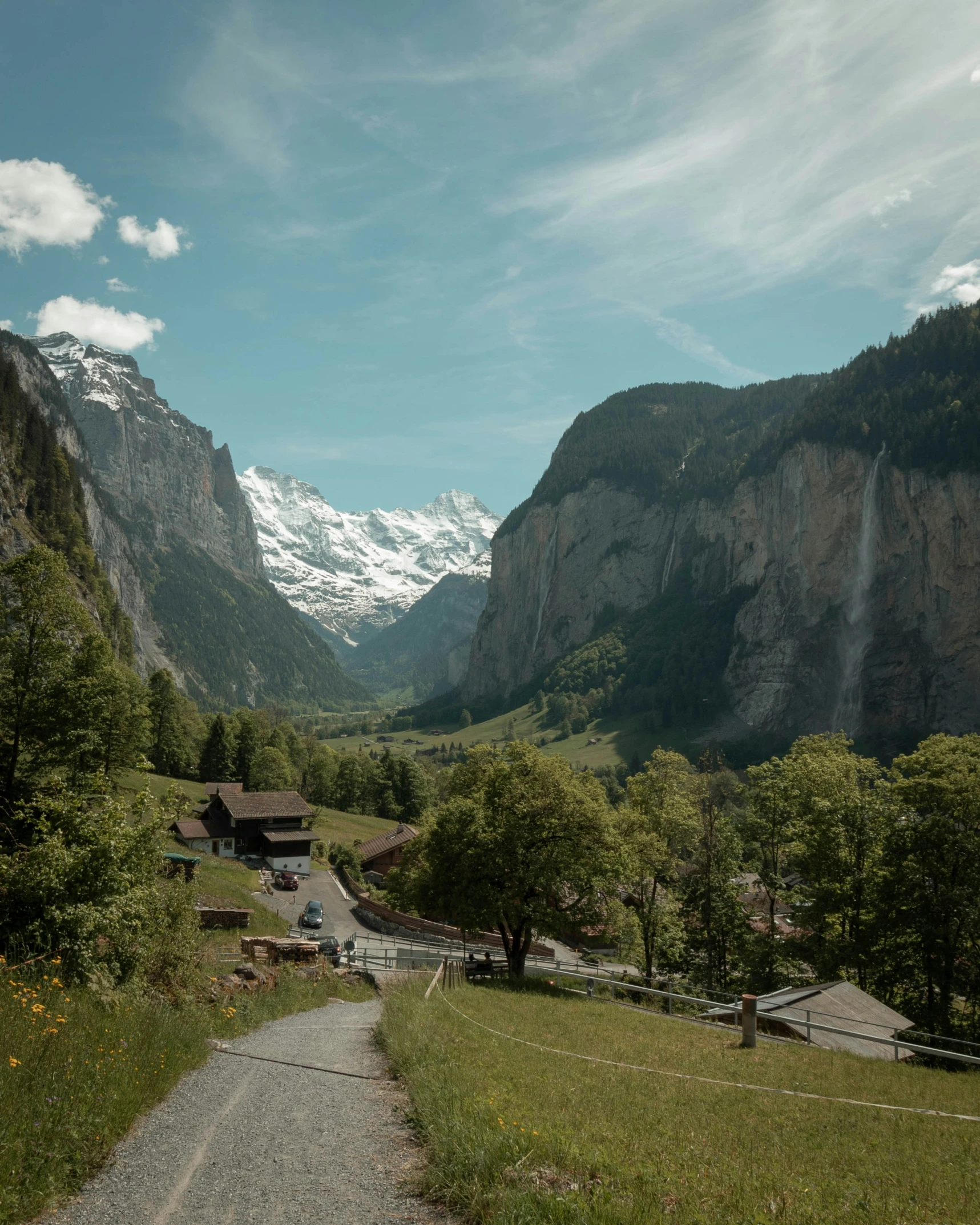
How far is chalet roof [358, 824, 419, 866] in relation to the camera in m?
76.6

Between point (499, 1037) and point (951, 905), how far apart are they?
21.8m

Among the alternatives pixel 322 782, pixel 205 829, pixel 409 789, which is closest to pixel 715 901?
pixel 205 829

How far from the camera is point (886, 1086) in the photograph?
51.7 feet

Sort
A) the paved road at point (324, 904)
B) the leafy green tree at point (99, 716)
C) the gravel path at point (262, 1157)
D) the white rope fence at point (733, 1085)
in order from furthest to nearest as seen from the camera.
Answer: the paved road at point (324, 904)
the leafy green tree at point (99, 716)
the white rope fence at point (733, 1085)
the gravel path at point (262, 1157)

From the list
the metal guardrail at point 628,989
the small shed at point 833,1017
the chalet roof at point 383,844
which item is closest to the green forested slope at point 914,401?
the chalet roof at point 383,844

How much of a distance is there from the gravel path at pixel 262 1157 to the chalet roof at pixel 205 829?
6600 cm

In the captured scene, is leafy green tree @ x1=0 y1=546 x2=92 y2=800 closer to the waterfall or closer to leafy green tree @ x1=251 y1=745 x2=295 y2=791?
leafy green tree @ x1=251 y1=745 x2=295 y2=791

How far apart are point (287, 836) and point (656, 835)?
44870 millimetres

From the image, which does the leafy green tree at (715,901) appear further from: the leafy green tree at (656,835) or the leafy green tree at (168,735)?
the leafy green tree at (168,735)

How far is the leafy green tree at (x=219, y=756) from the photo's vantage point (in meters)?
100

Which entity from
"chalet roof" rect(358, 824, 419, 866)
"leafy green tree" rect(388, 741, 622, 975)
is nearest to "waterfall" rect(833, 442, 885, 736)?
"chalet roof" rect(358, 824, 419, 866)

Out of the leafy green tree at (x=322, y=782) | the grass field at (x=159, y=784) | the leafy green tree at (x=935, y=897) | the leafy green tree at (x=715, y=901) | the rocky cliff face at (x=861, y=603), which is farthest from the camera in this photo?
the rocky cliff face at (x=861, y=603)

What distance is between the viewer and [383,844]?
258 ft

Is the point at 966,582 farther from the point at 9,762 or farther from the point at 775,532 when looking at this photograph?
the point at 9,762
